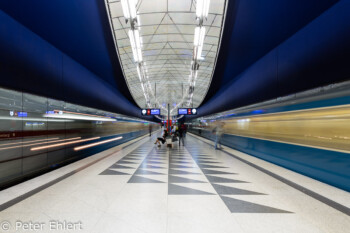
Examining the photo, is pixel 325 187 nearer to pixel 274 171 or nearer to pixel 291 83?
pixel 274 171

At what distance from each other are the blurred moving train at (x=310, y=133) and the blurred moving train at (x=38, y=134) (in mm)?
6978

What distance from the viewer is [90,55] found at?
803 cm

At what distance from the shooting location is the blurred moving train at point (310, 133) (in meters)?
3.74

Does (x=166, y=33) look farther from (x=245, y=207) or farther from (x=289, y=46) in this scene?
(x=245, y=207)

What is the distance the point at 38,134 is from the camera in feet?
16.0

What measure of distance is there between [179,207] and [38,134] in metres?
4.43

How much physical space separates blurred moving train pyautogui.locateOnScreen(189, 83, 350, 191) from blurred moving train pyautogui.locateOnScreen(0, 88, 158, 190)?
698 centimetres

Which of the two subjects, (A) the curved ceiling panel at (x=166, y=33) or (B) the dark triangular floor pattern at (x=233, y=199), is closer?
(B) the dark triangular floor pattern at (x=233, y=199)

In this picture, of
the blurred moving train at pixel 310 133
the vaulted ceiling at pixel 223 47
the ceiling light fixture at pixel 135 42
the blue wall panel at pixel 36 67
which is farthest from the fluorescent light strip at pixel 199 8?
the blue wall panel at pixel 36 67

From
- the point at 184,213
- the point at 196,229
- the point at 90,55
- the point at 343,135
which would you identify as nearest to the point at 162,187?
the point at 184,213

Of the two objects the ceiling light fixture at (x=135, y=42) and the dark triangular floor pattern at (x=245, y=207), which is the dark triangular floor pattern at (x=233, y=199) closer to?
the dark triangular floor pattern at (x=245, y=207)

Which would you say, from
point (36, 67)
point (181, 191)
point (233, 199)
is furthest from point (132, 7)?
point (233, 199)

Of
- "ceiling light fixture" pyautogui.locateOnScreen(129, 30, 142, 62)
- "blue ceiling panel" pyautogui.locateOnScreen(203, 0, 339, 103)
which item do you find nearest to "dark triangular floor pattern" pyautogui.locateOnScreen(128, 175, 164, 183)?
"blue ceiling panel" pyautogui.locateOnScreen(203, 0, 339, 103)

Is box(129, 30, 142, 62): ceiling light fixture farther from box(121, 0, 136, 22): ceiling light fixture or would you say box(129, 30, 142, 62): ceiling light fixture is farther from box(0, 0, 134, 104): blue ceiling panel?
box(121, 0, 136, 22): ceiling light fixture
